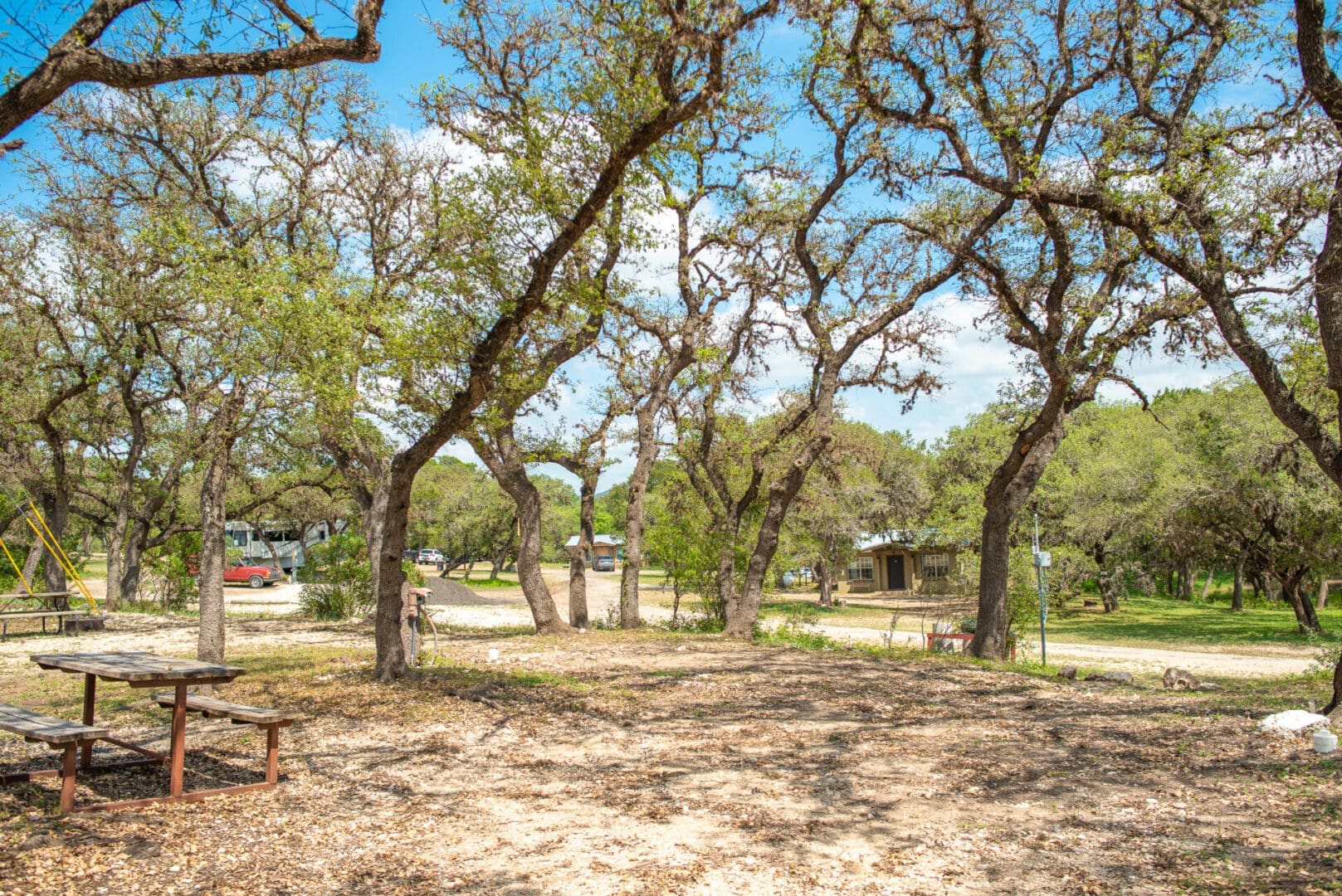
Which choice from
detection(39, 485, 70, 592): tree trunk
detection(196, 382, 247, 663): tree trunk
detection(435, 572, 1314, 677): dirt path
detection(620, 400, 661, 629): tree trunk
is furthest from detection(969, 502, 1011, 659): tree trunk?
detection(39, 485, 70, 592): tree trunk

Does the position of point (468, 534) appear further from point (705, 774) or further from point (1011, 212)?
point (705, 774)

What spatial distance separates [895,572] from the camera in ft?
167

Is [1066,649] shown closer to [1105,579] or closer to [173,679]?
[1105,579]

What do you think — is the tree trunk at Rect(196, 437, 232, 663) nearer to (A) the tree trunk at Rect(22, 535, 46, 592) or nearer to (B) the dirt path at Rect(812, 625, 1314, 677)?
(B) the dirt path at Rect(812, 625, 1314, 677)

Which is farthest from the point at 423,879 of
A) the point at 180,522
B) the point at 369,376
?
the point at 180,522

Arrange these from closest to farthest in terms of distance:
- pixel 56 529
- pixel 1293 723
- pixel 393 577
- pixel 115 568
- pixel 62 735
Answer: pixel 62 735, pixel 1293 723, pixel 393 577, pixel 56 529, pixel 115 568

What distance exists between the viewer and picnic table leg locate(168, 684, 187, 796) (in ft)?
16.3

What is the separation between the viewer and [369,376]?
12570 millimetres

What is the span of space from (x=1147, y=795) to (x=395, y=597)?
22.8ft

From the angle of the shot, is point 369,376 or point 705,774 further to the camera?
point 369,376

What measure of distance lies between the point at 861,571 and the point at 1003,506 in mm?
42683

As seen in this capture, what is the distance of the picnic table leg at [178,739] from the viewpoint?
16.3 ft

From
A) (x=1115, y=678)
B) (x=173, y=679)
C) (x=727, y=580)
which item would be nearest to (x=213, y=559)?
(x=173, y=679)

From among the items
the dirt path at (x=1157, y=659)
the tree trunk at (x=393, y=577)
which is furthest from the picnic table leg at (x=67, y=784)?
the dirt path at (x=1157, y=659)
